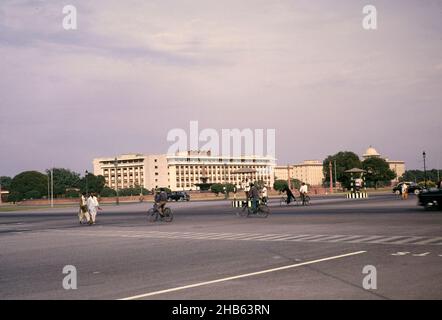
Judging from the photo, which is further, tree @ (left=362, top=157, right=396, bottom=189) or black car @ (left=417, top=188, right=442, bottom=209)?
tree @ (left=362, top=157, right=396, bottom=189)

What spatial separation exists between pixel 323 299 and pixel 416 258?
4979mm

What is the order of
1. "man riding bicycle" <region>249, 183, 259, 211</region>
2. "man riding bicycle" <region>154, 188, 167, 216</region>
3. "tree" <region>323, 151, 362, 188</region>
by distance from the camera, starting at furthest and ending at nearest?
"tree" <region>323, 151, 362, 188</region> < "man riding bicycle" <region>249, 183, 259, 211</region> < "man riding bicycle" <region>154, 188, 167, 216</region>

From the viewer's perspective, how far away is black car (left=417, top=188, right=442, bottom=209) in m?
32.8

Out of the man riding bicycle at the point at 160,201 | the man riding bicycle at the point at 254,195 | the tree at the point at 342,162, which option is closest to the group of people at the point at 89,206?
the man riding bicycle at the point at 160,201

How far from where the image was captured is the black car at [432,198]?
3281 centimetres

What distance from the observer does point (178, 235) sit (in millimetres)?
21266

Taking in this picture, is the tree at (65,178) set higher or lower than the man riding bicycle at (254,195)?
higher

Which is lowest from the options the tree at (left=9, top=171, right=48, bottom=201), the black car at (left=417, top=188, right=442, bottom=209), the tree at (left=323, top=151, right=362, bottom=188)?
the black car at (left=417, top=188, right=442, bottom=209)

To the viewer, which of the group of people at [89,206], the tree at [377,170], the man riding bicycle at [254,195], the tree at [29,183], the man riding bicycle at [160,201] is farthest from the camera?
the tree at [29,183]

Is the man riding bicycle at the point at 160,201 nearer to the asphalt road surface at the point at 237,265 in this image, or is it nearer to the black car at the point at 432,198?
the asphalt road surface at the point at 237,265

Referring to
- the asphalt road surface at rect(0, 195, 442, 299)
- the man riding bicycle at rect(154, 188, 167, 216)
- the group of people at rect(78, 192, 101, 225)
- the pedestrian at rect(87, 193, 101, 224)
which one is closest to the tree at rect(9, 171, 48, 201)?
the group of people at rect(78, 192, 101, 225)

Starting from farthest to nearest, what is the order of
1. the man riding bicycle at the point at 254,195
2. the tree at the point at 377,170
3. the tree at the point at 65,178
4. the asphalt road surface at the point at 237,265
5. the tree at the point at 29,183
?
the tree at the point at 65,178 < the tree at the point at 29,183 < the tree at the point at 377,170 < the man riding bicycle at the point at 254,195 < the asphalt road surface at the point at 237,265

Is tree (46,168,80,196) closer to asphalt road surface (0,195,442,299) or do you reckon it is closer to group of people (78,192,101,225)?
group of people (78,192,101,225)

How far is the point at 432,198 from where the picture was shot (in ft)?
108
